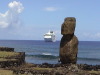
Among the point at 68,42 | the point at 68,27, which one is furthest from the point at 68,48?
the point at 68,27

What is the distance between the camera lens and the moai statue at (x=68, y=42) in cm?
2897

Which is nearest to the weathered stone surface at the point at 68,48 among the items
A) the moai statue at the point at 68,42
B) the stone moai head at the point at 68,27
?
the moai statue at the point at 68,42

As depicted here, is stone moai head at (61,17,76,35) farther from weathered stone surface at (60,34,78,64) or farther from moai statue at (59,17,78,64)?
weathered stone surface at (60,34,78,64)

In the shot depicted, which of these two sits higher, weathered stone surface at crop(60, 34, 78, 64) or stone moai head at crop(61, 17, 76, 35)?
stone moai head at crop(61, 17, 76, 35)

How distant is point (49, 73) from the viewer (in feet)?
82.0

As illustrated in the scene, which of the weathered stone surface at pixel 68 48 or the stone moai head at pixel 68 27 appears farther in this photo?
the weathered stone surface at pixel 68 48

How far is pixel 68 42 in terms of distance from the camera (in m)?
29.1

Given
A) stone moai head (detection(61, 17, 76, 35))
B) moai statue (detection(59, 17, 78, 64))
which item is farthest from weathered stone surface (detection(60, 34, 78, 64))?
stone moai head (detection(61, 17, 76, 35))

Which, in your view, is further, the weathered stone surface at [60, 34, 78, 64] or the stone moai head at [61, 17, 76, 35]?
the weathered stone surface at [60, 34, 78, 64]

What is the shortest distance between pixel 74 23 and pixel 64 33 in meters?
1.18

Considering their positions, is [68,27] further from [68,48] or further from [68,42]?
[68,48]

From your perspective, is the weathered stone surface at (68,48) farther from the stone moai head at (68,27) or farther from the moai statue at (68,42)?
the stone moai head at (68,27)

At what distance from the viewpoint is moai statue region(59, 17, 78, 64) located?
29.0 meters

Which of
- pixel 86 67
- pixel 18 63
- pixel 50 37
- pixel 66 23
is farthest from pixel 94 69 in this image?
pixel 50 37
